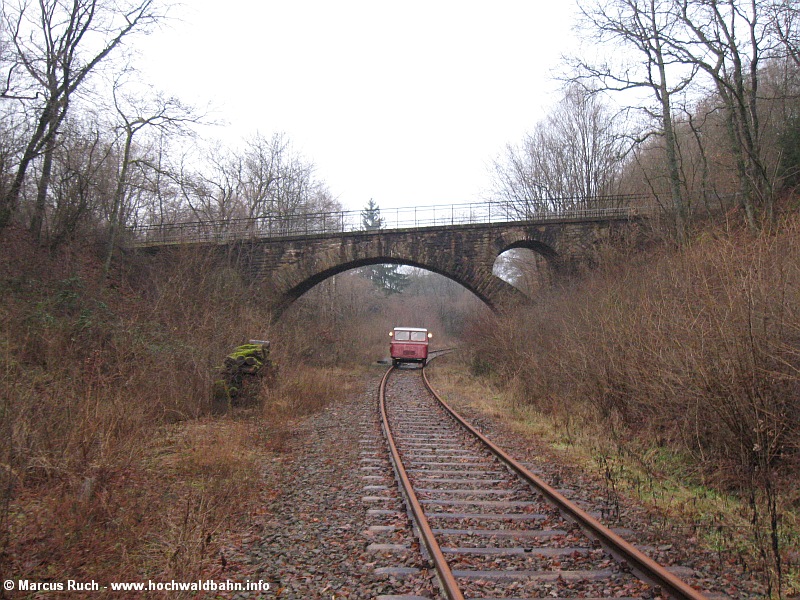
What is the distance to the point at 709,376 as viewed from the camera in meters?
6.32

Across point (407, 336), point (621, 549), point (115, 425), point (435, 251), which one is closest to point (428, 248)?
point (435, 251)

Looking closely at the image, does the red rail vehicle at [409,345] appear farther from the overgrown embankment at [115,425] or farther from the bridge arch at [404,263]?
the overgrown embankment at [115,425]

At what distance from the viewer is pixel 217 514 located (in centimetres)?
532

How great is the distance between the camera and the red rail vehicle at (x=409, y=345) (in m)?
26.4

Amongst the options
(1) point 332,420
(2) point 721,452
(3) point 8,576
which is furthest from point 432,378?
(3) point 8,576

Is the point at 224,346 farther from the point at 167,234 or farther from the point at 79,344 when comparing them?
the point at 167,234

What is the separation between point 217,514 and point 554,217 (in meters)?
21.6

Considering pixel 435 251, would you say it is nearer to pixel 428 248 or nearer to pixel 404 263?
pixel 428 248

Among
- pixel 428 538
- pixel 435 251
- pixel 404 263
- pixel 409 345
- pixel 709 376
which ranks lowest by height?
pixel 428 538

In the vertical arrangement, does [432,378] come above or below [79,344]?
below

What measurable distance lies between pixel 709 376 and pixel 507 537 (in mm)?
3219

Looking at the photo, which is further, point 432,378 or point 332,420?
point 432,378

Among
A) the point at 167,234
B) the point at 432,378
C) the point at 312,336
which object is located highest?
the point at 167,234

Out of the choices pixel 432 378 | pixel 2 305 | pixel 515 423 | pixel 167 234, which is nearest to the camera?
pixel 515 423
